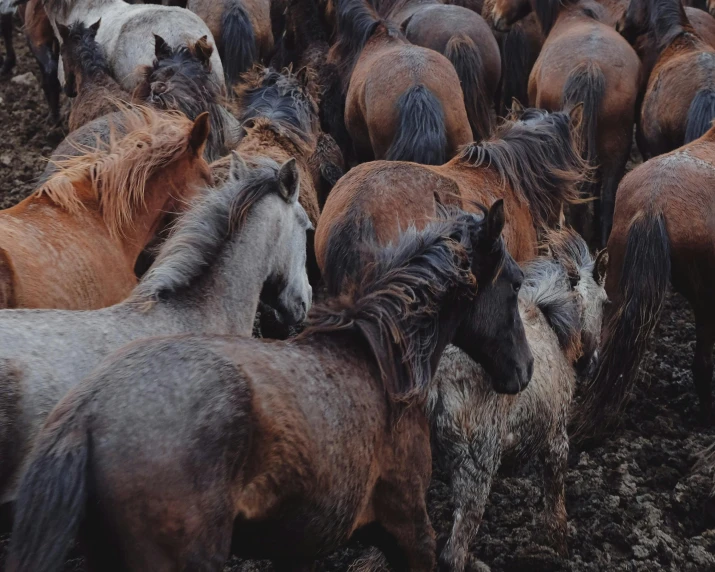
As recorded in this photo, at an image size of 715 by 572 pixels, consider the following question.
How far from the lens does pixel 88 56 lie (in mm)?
6625

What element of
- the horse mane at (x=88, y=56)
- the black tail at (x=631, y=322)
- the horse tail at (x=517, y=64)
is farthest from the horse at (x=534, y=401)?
the horse tail at (x=517, y=64)

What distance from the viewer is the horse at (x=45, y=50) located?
9117 millimetres

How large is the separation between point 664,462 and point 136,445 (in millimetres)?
3693

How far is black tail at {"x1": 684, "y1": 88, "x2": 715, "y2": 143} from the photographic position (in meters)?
6.23

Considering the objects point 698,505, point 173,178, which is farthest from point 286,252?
point 698,505

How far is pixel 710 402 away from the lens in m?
5.33

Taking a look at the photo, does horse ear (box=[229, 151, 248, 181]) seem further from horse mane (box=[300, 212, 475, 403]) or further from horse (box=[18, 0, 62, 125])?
horse (box=[18, 0, 62, 125])

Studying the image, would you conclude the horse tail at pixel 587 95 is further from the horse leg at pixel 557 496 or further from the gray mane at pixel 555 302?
the horse leg at pixel 557 496

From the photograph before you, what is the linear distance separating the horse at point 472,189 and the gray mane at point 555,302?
510mm

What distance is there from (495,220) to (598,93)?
4.13m

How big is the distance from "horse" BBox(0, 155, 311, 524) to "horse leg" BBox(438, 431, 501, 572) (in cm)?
103

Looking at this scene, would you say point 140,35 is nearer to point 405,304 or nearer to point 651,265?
point 651,265

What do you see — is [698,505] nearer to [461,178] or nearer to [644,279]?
[644,279]

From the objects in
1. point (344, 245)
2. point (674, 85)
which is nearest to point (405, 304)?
point (344, 245)
